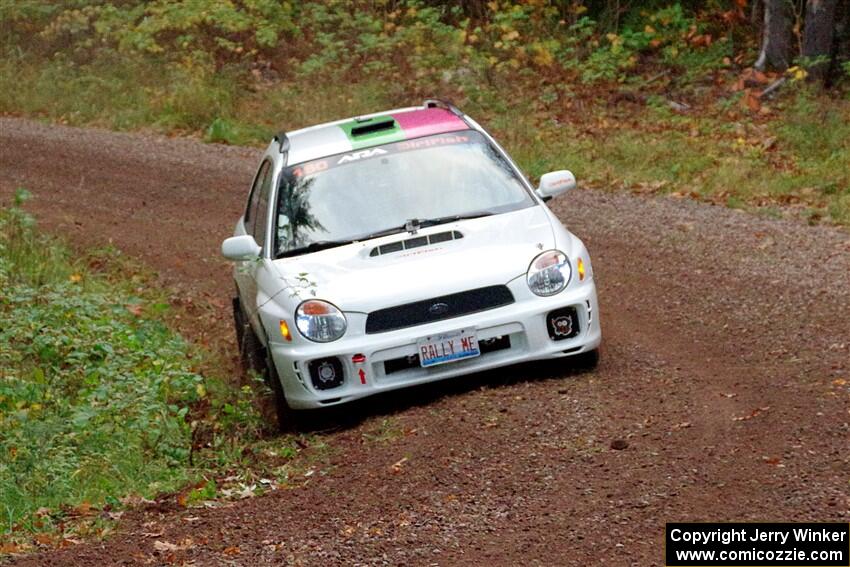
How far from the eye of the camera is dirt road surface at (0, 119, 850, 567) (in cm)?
561

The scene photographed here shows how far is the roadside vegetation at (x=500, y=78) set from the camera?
15906mm

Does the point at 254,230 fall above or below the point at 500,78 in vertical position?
above

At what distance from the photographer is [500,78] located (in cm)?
1991

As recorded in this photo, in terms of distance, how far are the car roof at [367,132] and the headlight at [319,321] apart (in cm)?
158

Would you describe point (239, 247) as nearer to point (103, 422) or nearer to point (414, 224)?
point (414, 224)

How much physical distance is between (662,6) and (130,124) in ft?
28.3

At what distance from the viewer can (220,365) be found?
995cm

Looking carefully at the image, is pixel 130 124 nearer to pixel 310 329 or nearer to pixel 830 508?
pixel 310 329

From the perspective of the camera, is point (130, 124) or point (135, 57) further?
point (135, 57)

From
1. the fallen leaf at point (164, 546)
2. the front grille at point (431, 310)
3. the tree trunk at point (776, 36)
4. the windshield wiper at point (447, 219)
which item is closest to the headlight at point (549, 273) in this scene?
the front grille at point (431, 310)

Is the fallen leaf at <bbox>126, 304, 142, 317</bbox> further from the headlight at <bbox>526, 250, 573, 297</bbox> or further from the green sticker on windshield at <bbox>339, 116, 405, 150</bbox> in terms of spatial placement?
the headlight at <bbox>526, 250, 573, 297</bbox>

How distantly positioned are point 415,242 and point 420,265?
31 centimetres

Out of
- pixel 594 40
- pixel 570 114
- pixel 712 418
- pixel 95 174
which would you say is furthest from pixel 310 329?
pixel 594 40

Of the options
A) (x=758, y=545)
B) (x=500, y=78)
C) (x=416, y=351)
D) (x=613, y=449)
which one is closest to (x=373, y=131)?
(x=416, y=351)
